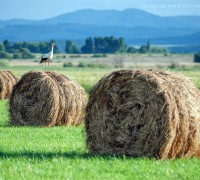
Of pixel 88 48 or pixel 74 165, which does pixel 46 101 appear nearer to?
pixel 74 165

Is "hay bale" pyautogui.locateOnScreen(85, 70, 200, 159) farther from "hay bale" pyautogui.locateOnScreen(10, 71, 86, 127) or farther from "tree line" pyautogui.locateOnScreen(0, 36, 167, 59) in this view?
"tree line" pyautogui.locateOnScreen(0, 36, 167, 59)

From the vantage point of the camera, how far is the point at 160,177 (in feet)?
33.2

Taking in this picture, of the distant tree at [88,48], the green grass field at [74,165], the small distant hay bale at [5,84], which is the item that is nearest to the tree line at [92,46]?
the distant tree at [88,48]

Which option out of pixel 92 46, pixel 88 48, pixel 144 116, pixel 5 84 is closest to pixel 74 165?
pixel 144 116

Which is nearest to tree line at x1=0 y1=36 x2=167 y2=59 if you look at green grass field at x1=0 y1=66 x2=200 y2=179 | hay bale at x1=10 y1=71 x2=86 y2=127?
hay bale at x1=10 y1=71 x2=86 y2=127

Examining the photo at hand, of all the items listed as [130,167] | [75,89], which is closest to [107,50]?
[75,89]

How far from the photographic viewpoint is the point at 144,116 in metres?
12.2

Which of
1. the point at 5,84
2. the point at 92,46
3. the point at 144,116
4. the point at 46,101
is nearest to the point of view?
the point at 144,116

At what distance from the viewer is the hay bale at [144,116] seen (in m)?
11.9

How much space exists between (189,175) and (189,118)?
1976mm

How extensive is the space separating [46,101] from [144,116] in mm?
8046

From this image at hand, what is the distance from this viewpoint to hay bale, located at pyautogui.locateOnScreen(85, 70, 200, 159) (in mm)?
11867

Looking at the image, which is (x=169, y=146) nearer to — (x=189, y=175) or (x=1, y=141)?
(x=189, y=175)

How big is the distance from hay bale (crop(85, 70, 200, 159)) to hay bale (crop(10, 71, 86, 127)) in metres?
6.82
